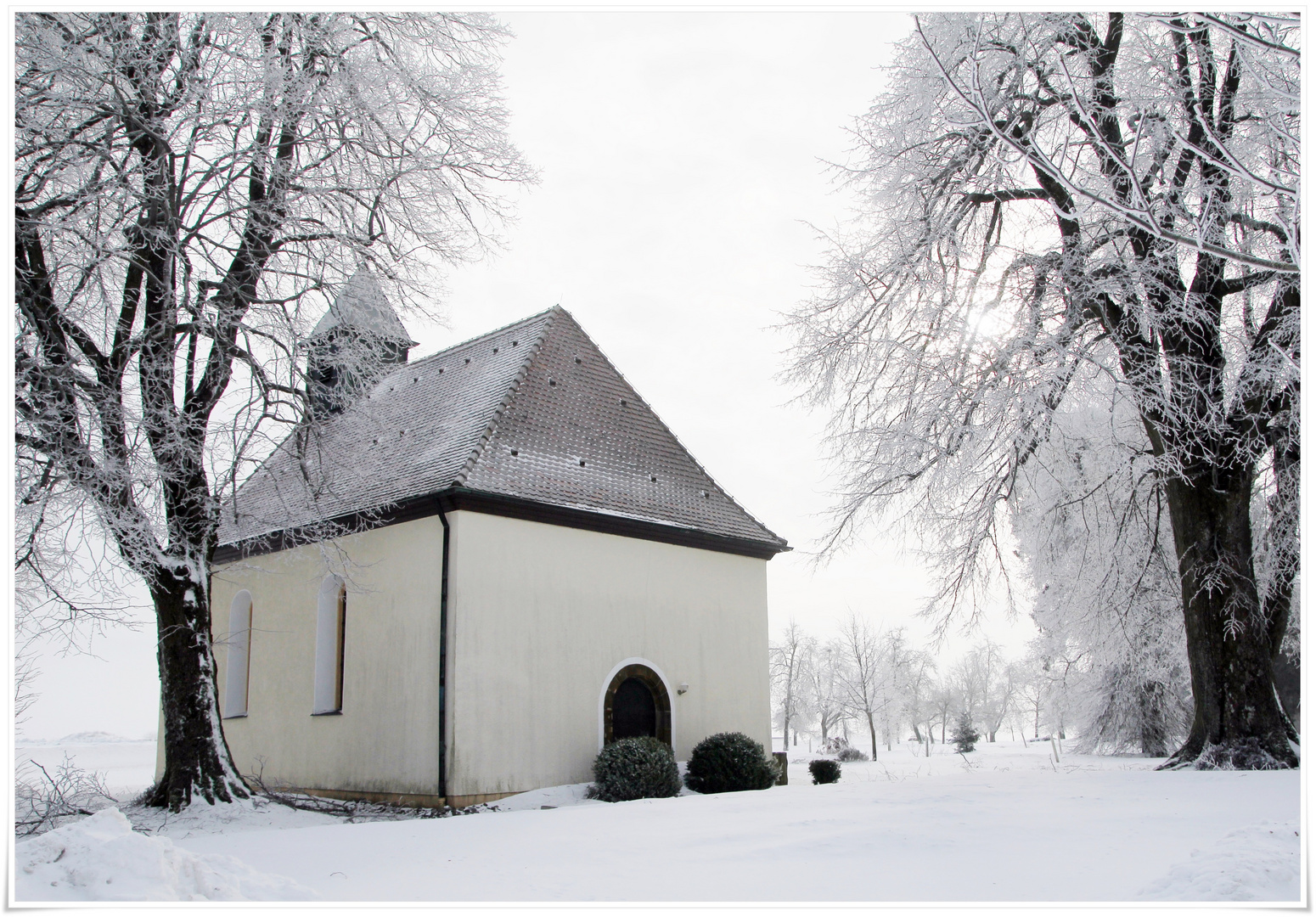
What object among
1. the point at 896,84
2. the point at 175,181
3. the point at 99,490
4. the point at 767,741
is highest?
the point at 896,84

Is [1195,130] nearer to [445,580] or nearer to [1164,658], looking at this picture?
[445,580]

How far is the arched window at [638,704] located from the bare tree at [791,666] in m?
41.0

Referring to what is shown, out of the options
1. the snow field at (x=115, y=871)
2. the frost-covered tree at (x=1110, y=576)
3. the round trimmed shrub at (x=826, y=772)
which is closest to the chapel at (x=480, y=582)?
the round trimmed shrub at (x=826, y=772)

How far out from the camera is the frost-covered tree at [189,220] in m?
9.12

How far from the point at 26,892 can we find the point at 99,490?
5.36 meters

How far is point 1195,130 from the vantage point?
423 inches

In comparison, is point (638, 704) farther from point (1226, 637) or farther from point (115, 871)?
point (115, 871)

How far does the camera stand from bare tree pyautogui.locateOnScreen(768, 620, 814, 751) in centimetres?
5816

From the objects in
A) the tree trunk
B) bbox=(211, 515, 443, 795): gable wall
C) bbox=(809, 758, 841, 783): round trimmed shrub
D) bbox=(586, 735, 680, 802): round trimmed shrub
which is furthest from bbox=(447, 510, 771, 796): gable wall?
the tree trunk

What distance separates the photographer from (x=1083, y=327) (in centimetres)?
1127

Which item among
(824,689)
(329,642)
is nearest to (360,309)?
(329,642)

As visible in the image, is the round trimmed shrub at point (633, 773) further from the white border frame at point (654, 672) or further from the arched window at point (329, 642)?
the arched window at point (329, 642)

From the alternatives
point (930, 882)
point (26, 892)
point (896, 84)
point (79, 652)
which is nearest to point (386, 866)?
point (26, 892)

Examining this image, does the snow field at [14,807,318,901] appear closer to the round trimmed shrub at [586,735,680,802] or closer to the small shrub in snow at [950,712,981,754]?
the round trimmed shrub at [586,735,680,802]
